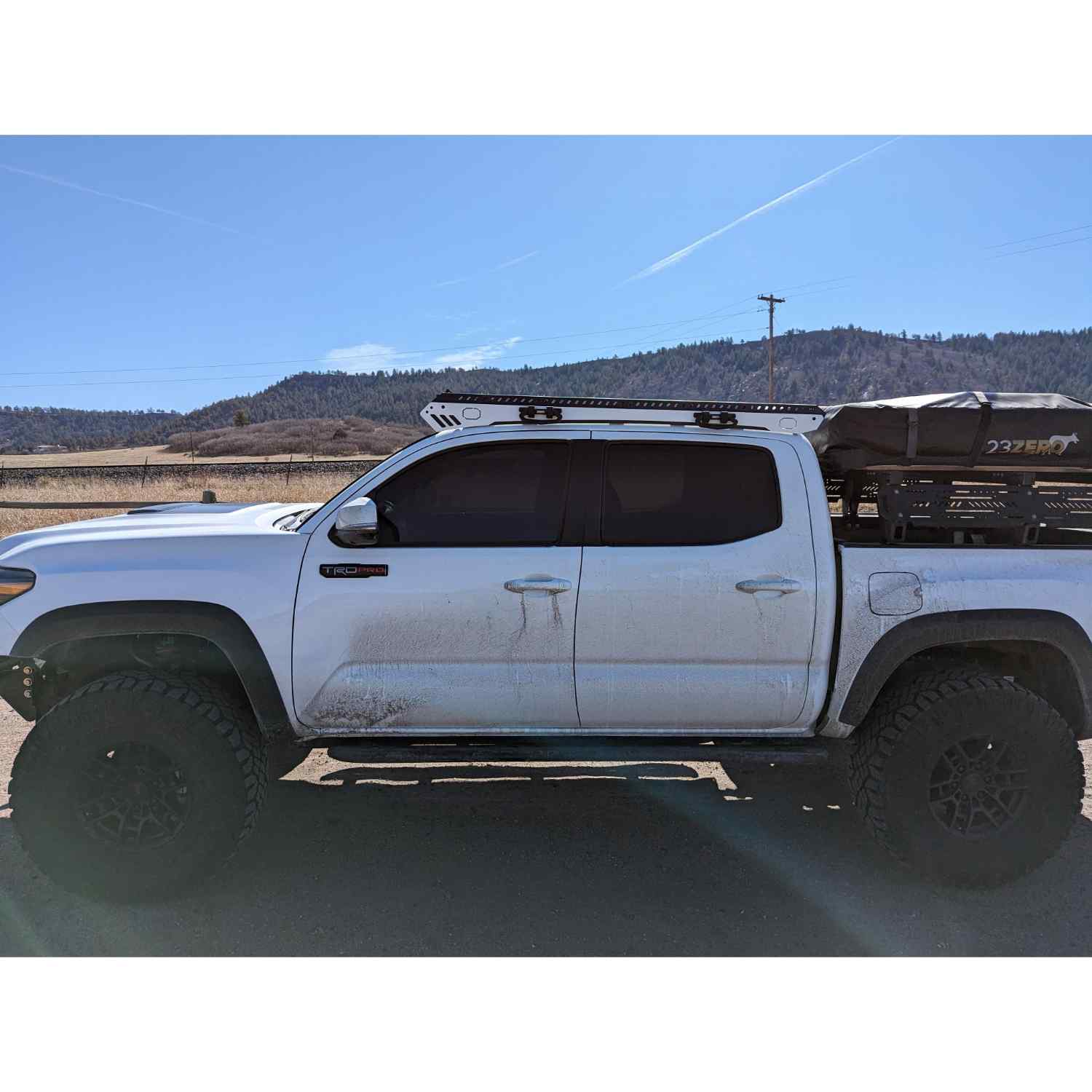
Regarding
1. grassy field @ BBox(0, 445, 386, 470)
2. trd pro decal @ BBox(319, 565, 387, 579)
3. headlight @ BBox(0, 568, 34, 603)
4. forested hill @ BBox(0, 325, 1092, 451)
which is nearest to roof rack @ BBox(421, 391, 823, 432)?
trd pro decal @ BBox(319, 565, 387, 579)

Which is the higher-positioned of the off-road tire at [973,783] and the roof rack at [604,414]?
the roof rack at [604,414]

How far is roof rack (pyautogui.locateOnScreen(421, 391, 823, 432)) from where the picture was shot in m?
3.48

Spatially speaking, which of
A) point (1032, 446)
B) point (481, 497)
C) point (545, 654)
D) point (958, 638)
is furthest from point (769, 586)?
point (1032, 446)

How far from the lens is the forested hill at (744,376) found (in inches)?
4756

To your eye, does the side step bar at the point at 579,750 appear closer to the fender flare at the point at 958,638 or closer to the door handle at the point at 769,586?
the fender flare at the point at 958,638

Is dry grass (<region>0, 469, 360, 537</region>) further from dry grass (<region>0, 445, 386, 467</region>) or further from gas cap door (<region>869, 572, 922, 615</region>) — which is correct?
dry grass (<region>0, 445, 386, 467</region>)

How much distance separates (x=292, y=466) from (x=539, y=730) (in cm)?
4016

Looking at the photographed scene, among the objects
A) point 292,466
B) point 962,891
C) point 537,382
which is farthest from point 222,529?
point 537,382

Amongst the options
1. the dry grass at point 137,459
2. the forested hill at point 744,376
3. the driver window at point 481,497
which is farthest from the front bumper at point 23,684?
the forested hill at point 744,376

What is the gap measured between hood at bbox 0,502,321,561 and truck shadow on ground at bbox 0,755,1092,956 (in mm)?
1458

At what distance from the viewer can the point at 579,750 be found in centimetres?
331

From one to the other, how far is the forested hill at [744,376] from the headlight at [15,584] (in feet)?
378

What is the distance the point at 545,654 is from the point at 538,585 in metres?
0.29

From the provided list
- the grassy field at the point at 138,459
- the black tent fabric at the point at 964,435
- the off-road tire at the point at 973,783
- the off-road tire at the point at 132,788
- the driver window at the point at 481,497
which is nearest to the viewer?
the off-road tire at the point at 132,788
